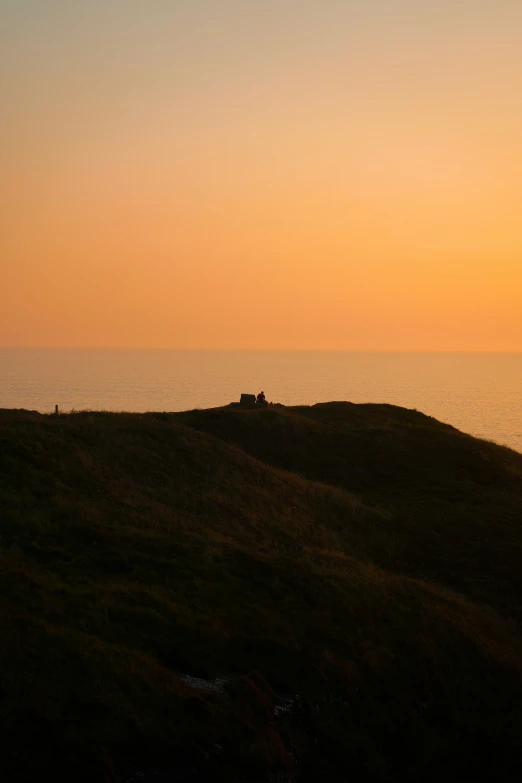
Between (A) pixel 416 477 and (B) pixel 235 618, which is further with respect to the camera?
(A) pixel 416 477

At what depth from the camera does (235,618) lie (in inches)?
758

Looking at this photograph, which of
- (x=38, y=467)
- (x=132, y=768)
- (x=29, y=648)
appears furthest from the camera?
(x=38, y=467)

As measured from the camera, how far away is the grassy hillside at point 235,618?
42.3 feet

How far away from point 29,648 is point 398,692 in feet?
28.4

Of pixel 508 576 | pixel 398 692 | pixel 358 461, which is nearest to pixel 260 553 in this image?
pixel 398 692

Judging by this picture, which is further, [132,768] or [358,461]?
[358,461]

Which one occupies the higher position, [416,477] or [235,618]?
[416,477]

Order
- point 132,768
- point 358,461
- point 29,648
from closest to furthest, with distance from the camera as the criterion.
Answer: point 132,768 < point 29,648 < point 358,461

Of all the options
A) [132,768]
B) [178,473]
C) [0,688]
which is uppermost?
[178,473]

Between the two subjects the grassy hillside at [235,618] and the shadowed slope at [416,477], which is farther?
the shadowed slope at [416,477]

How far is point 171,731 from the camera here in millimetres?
12953

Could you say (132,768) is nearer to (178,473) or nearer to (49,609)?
(49,609)

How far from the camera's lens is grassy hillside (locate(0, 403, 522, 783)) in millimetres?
12898

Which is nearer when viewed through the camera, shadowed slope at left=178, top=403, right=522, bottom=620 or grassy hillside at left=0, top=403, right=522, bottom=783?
grassy hillside at left=0, top=403, right=522, bottom=783
